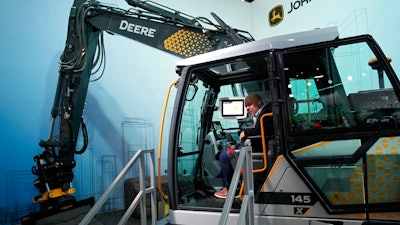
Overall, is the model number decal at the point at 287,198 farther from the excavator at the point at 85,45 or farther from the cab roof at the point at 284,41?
the excavator at the point at 85,45

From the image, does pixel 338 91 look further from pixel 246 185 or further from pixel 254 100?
pixel 246 185

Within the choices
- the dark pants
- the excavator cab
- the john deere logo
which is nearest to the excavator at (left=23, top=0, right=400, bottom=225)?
the excavator cab

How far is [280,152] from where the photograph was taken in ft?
7.11

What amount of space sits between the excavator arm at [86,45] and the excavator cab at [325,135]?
101 cm

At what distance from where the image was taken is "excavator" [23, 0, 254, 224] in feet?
11.3

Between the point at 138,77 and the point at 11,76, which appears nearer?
the point at 11,76

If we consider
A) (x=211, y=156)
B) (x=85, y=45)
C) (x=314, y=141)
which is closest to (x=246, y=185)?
(x=314, y=141)

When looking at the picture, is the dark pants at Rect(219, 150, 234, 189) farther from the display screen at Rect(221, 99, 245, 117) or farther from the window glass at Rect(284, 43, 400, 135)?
the window glass at Rect(284, 43, 400, 135)

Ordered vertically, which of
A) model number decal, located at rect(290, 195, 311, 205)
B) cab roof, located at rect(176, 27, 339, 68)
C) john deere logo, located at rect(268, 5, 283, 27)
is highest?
john deere logo, located at rect(268, 5, 283, 27)

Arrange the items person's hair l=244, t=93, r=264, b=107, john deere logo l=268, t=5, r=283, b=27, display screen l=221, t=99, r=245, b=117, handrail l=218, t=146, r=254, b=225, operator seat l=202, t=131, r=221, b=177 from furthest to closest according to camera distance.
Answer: john deere logo l=268, t=5, r=283, b=27 < operator seat l=202, t=131, r=221, b=177 < display screen l=221, t=99, r=245, b=117 < person's hair l=244, t=93, r=264, b=107 < handrail l=218, t=146, r=254, b=225

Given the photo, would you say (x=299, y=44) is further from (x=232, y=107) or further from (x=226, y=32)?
(x=226, y=32)

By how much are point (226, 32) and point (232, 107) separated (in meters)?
1.09

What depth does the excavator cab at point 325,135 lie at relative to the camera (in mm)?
1970

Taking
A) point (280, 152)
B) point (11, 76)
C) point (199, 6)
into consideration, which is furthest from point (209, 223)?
point (199, 6)
